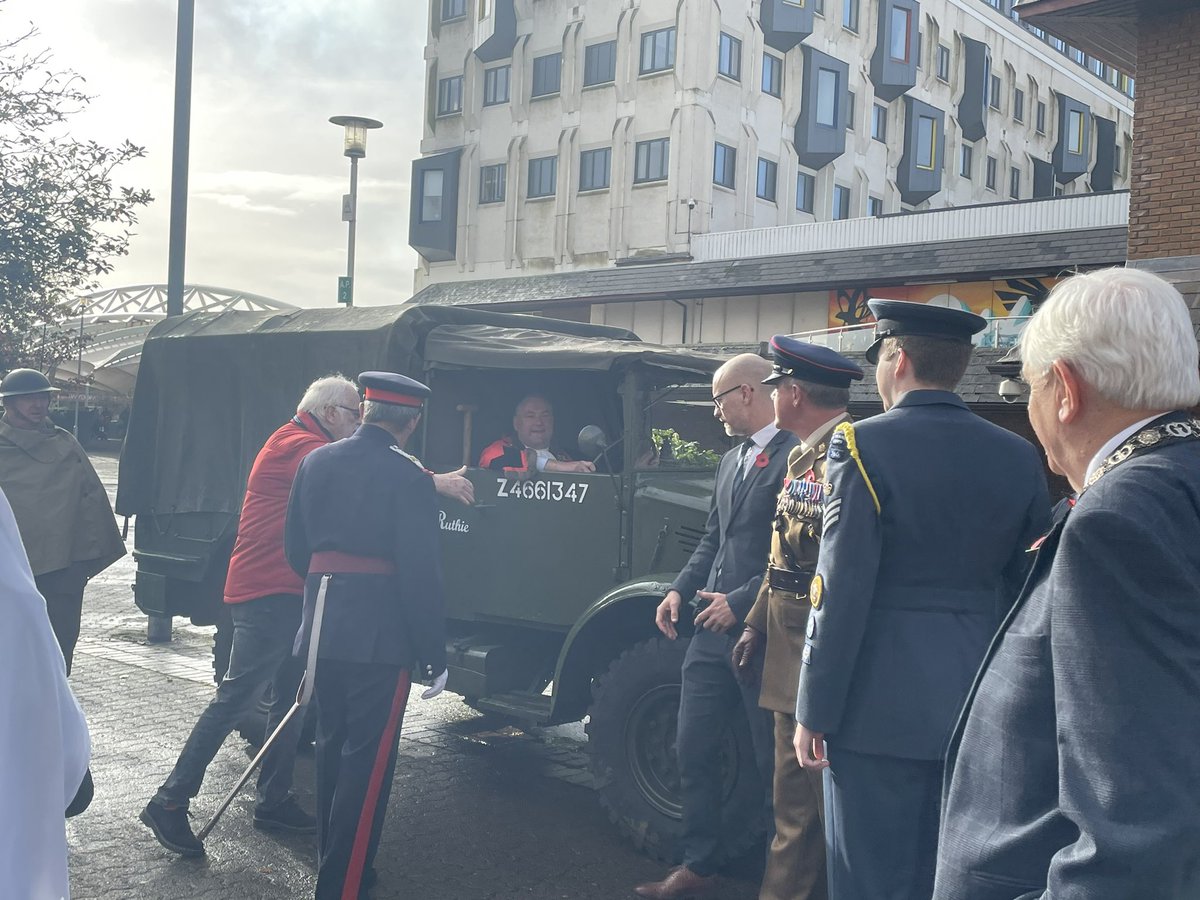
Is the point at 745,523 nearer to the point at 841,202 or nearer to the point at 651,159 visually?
the point at 651,159

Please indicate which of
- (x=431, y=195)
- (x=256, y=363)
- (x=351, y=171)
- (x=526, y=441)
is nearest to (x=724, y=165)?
(x=431, y=195)

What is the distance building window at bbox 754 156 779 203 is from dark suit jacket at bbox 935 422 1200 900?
37.9m

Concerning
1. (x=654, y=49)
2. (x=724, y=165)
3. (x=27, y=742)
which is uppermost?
(x=654, y=49)

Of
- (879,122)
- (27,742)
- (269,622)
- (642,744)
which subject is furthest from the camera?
(879,122)

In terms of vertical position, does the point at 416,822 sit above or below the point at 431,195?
Answer: below

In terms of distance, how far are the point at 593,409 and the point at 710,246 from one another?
1125 inches

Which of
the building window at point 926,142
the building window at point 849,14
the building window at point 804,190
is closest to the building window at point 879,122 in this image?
the building window at point 926,142

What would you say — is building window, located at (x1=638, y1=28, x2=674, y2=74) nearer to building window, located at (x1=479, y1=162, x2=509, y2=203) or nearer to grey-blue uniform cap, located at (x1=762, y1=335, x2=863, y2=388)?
building window, located at (x1=479, y1=162, x2=509, y2=203)

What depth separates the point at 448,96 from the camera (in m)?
43.2

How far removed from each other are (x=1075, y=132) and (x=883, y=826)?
55.0 meters

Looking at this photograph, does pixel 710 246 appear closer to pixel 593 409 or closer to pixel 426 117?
pixel 426 117

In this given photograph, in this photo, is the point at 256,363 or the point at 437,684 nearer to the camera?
the point at 437,684

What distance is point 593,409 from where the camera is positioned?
6.75m

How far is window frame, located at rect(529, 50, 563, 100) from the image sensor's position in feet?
131
